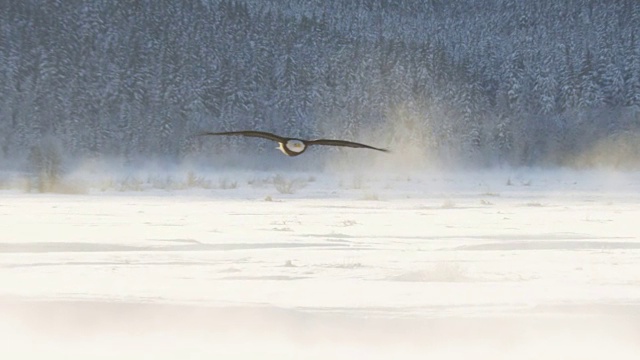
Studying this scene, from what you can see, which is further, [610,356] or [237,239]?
[237,239]

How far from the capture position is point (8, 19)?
73.8 meters

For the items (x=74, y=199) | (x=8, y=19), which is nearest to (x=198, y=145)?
(x=8, y=19)

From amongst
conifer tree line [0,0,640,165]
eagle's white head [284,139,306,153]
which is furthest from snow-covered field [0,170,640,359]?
conifer tree line [0,0,640,165]

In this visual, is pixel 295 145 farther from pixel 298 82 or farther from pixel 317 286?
pixel 298 82

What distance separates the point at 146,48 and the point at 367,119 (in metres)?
14.5

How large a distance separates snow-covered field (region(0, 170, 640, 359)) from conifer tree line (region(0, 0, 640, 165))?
4618 centimetres

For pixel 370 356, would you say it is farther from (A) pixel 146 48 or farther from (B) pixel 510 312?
(A) pixel 146 48

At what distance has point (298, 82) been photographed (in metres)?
74.5

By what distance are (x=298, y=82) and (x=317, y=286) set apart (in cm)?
6387

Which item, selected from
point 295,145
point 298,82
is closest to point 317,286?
point 295,145

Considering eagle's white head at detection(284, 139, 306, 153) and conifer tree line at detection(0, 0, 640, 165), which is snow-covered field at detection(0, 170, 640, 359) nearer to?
eagle's white head at detection(284, 139, 306, 153)

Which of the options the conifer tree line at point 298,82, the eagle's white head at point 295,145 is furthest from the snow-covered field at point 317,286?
the conifer tree line at point 298,82

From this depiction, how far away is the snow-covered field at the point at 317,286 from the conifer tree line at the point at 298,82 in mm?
46178

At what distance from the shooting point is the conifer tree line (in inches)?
2682
